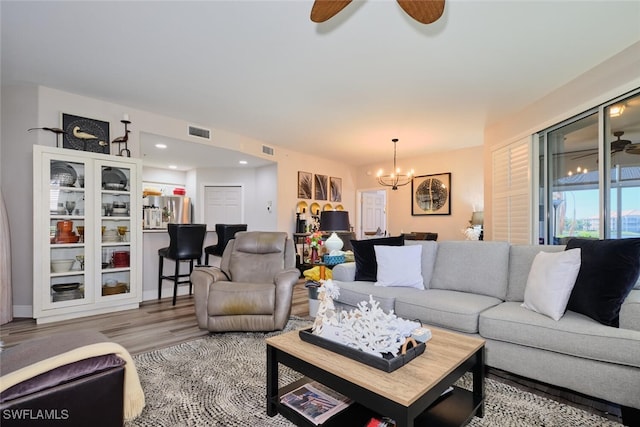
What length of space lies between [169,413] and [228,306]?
1.15 metres

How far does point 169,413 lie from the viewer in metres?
1.72

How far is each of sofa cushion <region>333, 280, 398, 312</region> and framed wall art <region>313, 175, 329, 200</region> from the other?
422 centimetres

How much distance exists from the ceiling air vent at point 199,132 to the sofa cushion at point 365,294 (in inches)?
131

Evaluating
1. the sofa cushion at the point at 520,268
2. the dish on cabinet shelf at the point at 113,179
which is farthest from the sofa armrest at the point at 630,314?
the dish on cabinet shelf at the point at 113,179

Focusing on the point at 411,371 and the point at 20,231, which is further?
the point at 20,231

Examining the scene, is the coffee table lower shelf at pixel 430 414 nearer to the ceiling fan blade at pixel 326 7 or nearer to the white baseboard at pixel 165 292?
the ceiling fan blade at pixel 326 7

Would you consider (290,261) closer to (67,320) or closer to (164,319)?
(164,319)

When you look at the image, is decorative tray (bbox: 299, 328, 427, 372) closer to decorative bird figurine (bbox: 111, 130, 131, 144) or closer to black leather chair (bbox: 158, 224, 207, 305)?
black leather chair (bbox: 158, 224, 207, 305)

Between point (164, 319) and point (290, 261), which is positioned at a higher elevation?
point (290, 261)

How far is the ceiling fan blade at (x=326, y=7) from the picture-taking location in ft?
5.44

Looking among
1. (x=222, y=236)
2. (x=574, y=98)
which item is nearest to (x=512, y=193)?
(x=574, y=98)

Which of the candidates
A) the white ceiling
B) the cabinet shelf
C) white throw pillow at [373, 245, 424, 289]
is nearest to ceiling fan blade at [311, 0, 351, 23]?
the white ceiling

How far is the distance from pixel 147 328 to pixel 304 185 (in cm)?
431

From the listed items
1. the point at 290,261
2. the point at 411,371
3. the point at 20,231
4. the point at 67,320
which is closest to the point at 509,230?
the point at 290,261
